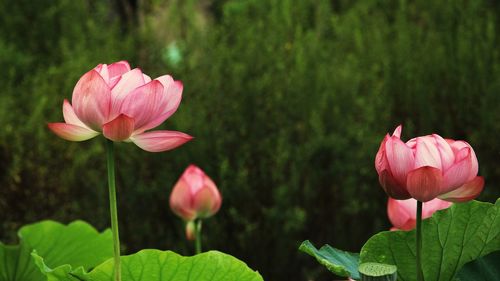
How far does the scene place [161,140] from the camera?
87cm

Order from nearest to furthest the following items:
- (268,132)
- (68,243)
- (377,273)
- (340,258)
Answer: (377,273)
(340,258)
(68,243)
(268,132)

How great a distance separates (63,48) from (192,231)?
1844 mm

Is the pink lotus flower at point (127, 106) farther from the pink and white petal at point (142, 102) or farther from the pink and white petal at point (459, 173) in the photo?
the pink and white petal at point (459, 173)

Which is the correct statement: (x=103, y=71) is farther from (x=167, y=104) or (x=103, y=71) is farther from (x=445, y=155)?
(x=445, y=155)

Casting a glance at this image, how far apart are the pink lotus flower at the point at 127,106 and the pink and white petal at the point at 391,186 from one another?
197 millimetres

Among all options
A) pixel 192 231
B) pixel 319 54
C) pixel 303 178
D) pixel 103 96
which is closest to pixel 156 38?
pixel 319 54

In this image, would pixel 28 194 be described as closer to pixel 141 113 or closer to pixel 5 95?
pixel 5 95

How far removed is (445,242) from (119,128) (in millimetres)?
377

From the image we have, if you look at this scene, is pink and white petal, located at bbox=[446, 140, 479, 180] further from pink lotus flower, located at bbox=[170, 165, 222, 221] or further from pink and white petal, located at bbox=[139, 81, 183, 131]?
pink lotus flower, located at bbox=[170, 165, 222, 221]

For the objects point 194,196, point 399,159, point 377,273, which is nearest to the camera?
point 377,273

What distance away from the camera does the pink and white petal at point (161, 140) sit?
34.1 inches

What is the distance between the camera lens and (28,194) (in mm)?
2887

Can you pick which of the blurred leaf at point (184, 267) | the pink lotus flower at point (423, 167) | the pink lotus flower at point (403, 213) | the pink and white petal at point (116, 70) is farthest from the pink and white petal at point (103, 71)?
the pink lotus flower at point (403, 213)

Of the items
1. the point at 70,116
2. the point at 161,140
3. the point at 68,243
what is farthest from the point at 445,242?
the point at 68,243
